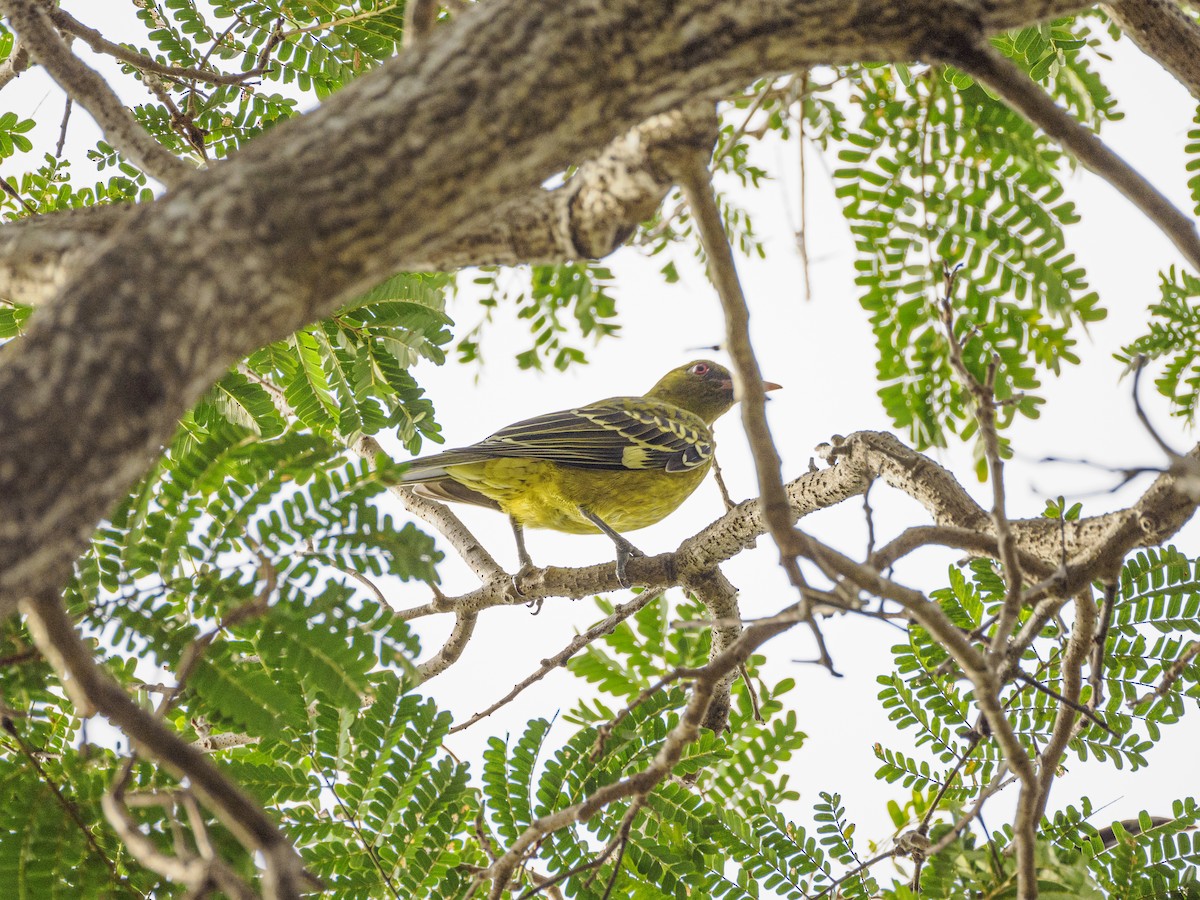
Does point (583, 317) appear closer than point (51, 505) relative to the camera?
No

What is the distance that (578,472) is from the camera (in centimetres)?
526

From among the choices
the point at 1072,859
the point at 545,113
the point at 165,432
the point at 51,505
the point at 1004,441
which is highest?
the point at 1004,441

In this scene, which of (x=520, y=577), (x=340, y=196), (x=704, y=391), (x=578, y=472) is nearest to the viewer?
(x=340, y=196)

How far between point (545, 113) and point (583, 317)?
3.17ft

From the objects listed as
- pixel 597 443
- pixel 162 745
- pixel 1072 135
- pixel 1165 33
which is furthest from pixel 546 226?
pixel 597 443

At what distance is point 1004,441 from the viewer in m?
2.73

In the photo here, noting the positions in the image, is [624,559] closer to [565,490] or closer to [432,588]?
[565,490]

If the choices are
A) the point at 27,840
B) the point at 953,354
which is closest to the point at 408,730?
the point at 27,840

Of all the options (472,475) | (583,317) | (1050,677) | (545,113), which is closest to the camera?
(545,113)

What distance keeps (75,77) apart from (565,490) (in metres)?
3.20

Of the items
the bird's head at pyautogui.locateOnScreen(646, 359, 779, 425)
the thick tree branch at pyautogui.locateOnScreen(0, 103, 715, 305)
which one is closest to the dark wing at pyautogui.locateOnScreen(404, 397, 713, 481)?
the bird's head at pyautogui.locateOnScreen(646, 359, 779, 425)

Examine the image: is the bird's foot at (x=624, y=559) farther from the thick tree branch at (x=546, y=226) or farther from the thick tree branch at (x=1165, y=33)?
the thick tree branch at (x=1165, y=33)

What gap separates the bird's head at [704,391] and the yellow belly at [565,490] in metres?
1.38

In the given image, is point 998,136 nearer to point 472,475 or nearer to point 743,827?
point 743,827
